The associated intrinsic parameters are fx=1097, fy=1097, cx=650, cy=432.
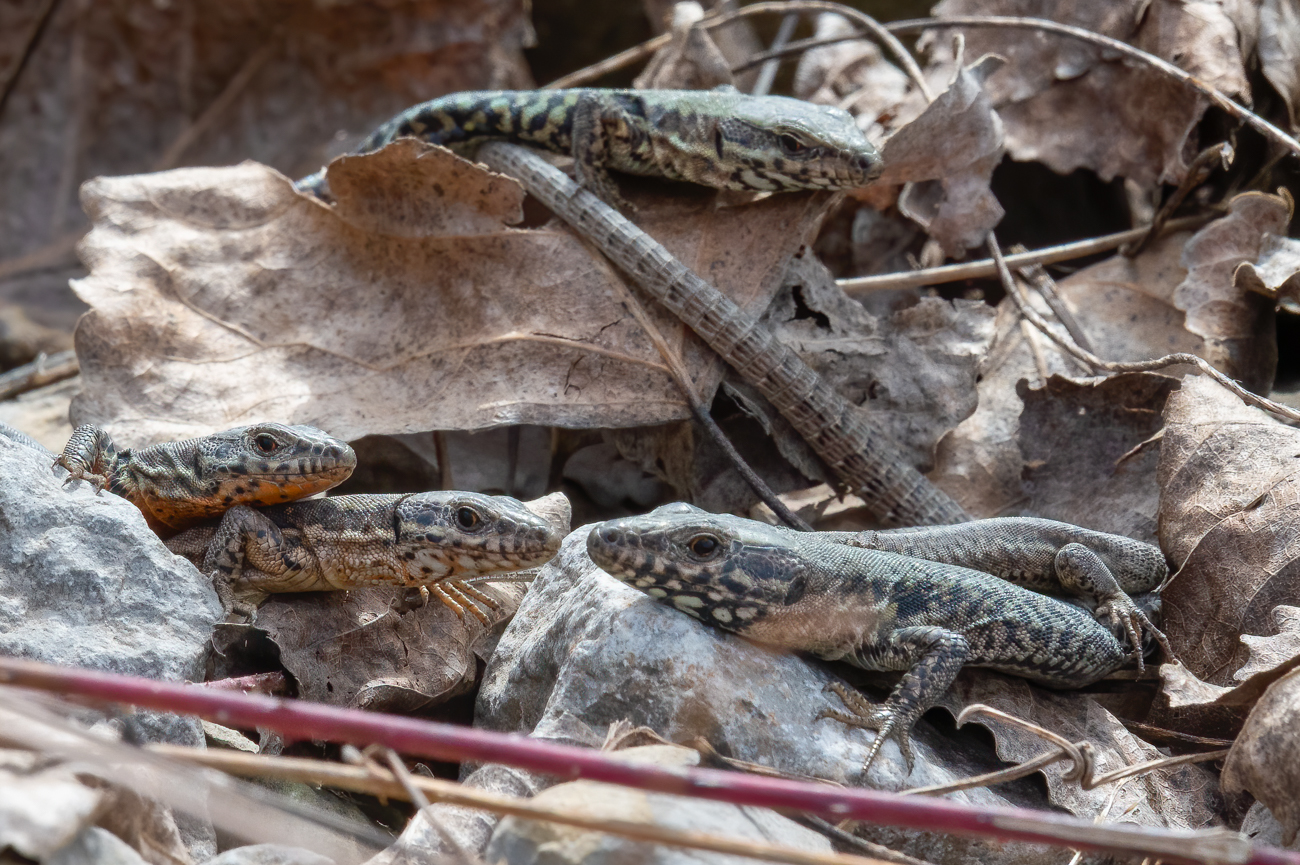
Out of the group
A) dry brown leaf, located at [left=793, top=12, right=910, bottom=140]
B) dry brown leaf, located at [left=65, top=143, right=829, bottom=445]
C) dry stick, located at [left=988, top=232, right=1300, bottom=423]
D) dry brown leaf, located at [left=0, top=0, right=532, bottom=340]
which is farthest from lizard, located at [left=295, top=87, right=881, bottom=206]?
dry brown leaf, located at [left=0, top=0, right=532, bottom=340]

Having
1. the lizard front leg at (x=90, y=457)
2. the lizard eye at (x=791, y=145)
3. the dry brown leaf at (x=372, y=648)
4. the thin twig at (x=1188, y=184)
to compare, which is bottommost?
the dry brown leaf at (x=372, y=648)

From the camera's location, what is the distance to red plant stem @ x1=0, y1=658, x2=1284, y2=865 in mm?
2104

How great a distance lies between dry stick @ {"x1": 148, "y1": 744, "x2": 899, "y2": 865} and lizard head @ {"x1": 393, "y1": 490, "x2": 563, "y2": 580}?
159 cm

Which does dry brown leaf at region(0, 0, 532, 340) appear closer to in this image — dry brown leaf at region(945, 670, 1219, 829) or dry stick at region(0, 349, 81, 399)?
dry stick at region(0, 349, 81, 399)

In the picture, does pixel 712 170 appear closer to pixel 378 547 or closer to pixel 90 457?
pixel 378 547

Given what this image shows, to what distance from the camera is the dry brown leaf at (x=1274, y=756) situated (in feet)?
9.41

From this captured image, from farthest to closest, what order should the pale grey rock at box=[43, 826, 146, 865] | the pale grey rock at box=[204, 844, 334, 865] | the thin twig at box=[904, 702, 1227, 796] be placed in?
the thin twig at box=[904, 702, 1227, 796] < the pale grey rock at box=[204, 844, 334, 865] < the pale grey rock at box=[43, 826, 146, 865]

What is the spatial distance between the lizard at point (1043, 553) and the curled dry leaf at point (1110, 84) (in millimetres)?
2375

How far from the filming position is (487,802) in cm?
225

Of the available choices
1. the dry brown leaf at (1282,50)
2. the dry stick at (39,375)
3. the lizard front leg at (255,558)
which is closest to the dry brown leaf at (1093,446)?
the dry brown leaf at (1282,50)

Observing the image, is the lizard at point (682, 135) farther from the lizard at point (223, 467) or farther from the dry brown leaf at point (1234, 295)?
the lizard at point (223, 467)

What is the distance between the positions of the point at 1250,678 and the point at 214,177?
506cm

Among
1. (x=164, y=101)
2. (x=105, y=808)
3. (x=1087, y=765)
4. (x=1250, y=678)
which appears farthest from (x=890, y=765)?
(x=164, y=101)

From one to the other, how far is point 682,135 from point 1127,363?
2244 millimetres
